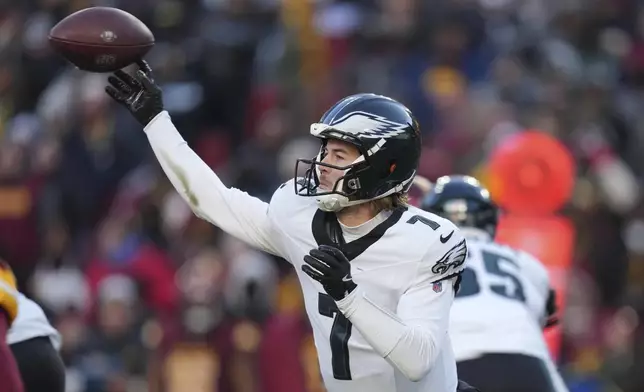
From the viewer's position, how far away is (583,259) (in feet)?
37.0

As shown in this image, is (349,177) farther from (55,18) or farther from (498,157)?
(55,18)

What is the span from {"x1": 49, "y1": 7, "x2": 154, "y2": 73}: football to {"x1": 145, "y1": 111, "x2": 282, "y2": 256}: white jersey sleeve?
0.25m

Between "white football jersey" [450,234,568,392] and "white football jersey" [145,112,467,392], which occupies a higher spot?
"white football jersey" [145,112,467,392]

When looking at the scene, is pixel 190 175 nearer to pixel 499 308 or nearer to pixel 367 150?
pixel 367 150

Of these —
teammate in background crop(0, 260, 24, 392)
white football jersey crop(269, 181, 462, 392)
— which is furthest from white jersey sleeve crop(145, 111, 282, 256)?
teammate in background crop(0, 260, 24, 392)

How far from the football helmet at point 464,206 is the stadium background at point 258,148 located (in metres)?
3.13

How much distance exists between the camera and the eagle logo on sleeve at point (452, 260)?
482 cm

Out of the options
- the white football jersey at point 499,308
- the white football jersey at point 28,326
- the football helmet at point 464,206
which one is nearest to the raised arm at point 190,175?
the white football jersey at point 28,326

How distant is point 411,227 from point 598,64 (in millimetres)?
8117

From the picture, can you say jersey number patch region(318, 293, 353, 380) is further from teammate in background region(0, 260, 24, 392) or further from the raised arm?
teammate in background region(0, 260, 24, 392)

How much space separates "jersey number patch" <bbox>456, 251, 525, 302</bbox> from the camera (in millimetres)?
6391

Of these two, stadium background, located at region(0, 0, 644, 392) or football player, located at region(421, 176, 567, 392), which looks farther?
stadium background, located at region(0, 0, 644, 392)

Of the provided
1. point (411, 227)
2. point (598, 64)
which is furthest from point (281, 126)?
point (411, 227)

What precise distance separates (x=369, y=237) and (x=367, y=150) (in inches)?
11.5
